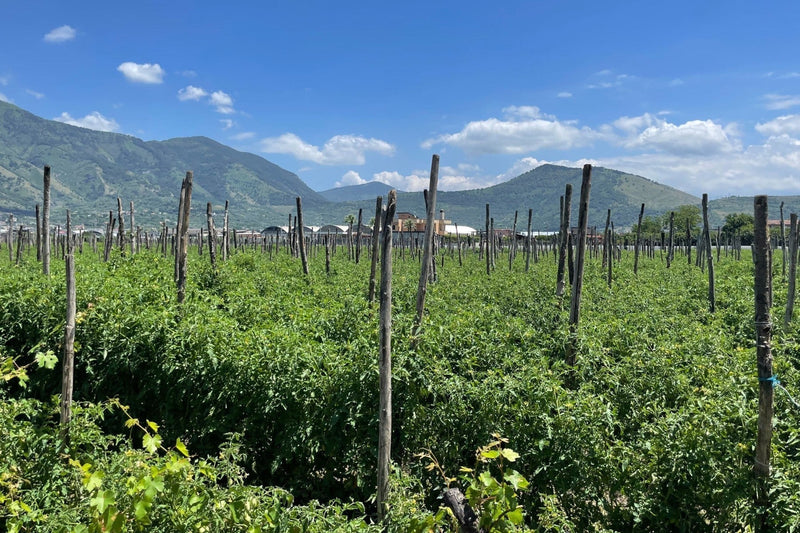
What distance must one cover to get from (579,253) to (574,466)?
13.7 feet

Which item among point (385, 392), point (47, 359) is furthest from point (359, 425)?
point (47, 359)

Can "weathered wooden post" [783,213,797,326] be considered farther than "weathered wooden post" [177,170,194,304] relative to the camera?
Yes

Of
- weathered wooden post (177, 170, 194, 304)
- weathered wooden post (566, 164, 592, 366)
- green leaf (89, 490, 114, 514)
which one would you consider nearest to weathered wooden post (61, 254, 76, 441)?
green leaf (89, 490, 114, 514)

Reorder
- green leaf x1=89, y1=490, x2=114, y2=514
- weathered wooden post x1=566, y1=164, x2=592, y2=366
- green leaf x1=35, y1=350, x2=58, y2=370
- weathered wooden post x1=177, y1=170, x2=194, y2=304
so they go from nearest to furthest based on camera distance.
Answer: green leaf x1=89, y1=490, x2=114, y2=514 → green leaf x1=35, y1=350, x2=58, y2=370 → weathered wooden post x1=566, y1=164, x2=592, y2=366 → weathered wooden post x1=177, y1=170, x2=194, y2=304

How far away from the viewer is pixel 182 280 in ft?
29.2

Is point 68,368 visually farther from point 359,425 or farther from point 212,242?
point 212,242

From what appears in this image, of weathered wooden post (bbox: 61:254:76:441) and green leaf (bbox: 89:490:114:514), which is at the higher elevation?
weathered wooden post (bbox: 61:254:76:441)

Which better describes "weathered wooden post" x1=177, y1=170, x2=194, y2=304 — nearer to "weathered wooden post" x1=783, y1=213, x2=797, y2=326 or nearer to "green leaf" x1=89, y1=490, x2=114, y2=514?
"green leaf" x1=89, y1=490, x2=114, y2=514

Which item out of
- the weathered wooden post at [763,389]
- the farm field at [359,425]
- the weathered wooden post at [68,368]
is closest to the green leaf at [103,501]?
the farm field at [359,425]

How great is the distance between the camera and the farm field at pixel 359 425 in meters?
3.62

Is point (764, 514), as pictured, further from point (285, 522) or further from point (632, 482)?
point (285, 522)

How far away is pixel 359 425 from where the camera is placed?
5.04 m

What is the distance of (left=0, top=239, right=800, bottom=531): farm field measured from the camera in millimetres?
3625

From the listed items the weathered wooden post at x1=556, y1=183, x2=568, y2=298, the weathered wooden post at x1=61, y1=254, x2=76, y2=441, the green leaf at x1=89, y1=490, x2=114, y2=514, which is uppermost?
the weathered wooden post at x1=556, y1=183, x2=568, y2=298
